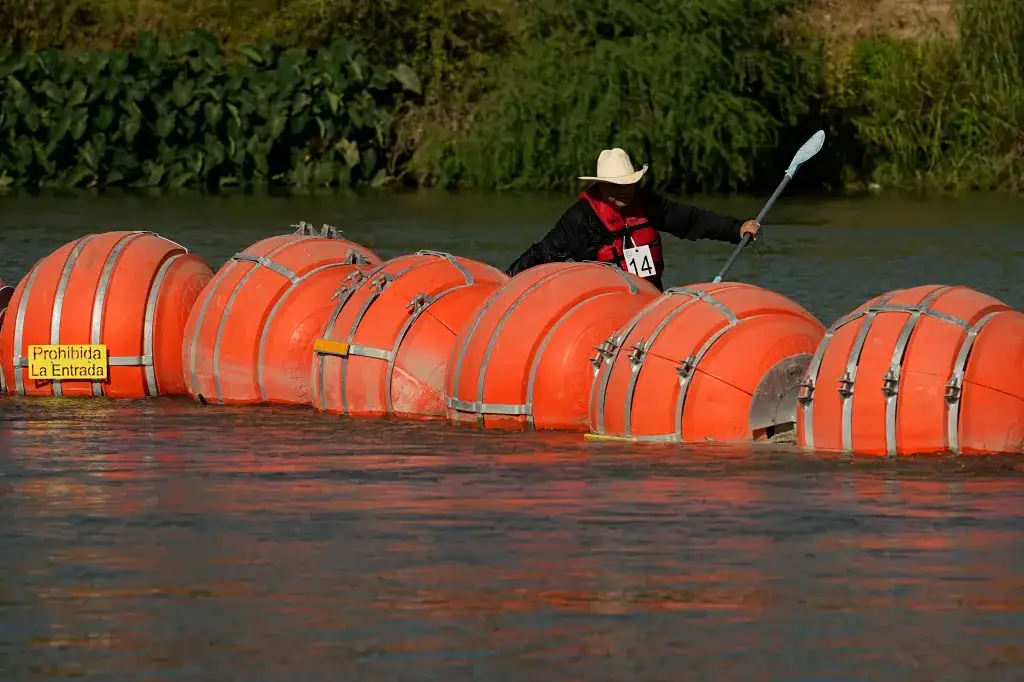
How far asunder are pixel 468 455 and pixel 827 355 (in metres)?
1.95

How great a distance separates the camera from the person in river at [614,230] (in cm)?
1585

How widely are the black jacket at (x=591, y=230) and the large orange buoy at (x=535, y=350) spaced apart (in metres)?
1.48

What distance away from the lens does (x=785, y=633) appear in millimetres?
9445

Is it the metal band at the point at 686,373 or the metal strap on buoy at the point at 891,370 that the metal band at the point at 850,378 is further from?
the metal band at the point at 686,373

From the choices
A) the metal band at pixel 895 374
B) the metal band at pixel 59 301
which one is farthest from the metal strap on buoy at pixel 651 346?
the metal band at pixel 59 301

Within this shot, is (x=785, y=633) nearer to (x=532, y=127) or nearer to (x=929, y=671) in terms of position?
(x=929, y=671)

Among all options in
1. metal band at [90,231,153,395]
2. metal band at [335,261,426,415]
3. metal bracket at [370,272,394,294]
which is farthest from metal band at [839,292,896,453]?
metal band at [90,231,153,395]

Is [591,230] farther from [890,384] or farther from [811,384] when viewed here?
[890,384]

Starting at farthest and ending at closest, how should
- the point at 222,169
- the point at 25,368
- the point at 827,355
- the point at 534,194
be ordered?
the point at 222,169
the point at 534,194
the point at 25,368
the point at 827,355

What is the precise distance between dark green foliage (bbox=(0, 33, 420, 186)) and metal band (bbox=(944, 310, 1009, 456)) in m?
26.6

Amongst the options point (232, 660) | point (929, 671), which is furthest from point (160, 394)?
point (929, 671)

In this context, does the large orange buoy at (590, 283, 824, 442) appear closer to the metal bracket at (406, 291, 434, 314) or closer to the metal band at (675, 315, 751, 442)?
the metal band at (675, 315, 751, 442)

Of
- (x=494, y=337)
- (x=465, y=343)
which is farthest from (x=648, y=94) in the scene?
(x=494, y=337)

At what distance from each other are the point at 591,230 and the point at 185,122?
2387 cm
